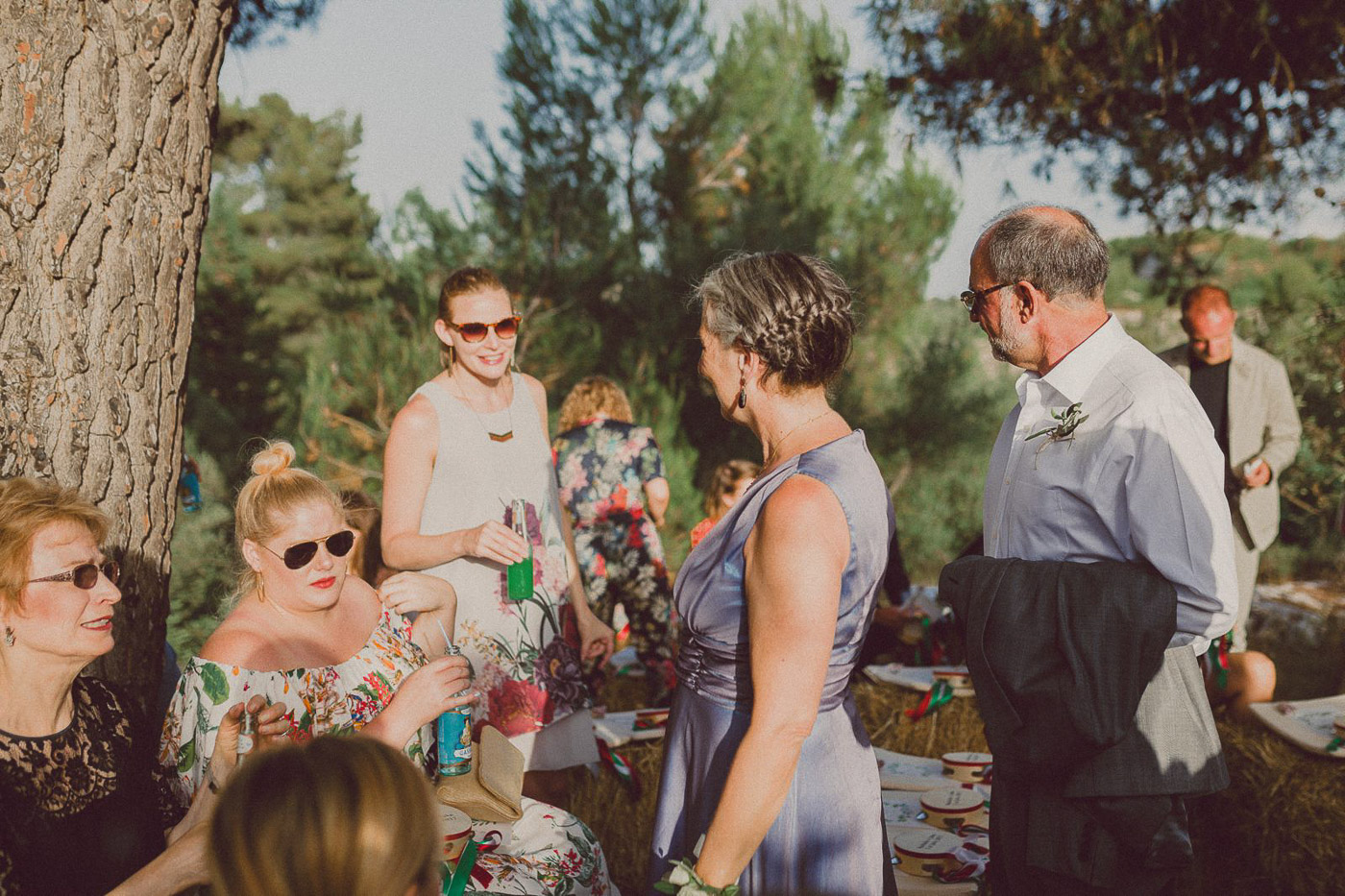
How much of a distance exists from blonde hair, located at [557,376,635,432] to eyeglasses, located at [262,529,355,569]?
9.90 ft

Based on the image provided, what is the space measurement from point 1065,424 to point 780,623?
893 millimetres

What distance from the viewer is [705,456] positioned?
30.6 feet

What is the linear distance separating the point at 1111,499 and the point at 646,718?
120 inches

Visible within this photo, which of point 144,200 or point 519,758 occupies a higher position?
point 144,200

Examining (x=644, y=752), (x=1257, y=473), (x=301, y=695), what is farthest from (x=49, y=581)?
(x=1257, y=473)

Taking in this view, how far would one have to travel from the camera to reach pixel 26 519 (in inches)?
81.7

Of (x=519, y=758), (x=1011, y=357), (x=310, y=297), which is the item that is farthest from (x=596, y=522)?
(x=310, y=297)

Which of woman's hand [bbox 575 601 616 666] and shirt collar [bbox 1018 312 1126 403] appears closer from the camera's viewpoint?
shirt collar [bbox 1018 312 1126 403]

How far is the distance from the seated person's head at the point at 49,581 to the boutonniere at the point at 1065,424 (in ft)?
6.45

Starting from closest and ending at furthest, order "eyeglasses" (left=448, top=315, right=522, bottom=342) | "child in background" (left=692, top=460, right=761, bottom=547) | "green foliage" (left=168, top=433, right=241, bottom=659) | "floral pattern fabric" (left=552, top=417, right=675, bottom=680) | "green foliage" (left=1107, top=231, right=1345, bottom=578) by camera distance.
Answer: "eyeglasses" (left=448, top=315, right=522, bottom=342), "green foliage" (left=168, top=433, right=241, bottom=659), "child in background" (left=692, top=460, right=761, bottom=547), "floral pattern fabric" (left=552, top=417, right=675, bottom=680), "green foliage" (left=1107, top=231, right=1345, bottom=578)

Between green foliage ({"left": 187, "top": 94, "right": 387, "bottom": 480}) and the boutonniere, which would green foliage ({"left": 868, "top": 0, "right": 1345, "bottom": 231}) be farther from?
green foliage ({"left": 187, "top": 94, "right": 387, "bottom": 480})

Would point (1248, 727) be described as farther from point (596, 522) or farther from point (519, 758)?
point (519, 758)

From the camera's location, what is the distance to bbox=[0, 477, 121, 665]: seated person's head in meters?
2.01

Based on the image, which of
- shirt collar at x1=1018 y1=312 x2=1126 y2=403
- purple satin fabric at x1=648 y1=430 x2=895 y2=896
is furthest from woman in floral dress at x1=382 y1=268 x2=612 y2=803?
shirt collar at x1=1018 y1=312 x2=1126 y2=403
